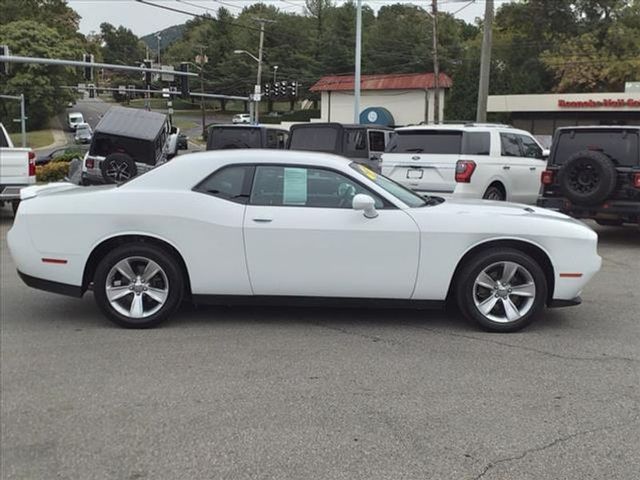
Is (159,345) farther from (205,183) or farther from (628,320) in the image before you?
(628,320)

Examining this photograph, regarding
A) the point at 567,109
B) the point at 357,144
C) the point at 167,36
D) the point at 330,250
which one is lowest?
the point at 330,250

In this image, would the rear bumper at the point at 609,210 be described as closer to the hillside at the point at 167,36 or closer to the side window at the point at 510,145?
the side window at the point at 510,145

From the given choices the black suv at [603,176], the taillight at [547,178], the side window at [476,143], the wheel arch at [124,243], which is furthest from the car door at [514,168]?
the wheel arch at [124,243]

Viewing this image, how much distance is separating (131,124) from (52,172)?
9.13 m

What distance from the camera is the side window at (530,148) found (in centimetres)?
1241

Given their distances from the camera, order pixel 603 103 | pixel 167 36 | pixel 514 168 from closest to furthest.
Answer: pixel 514 168
pixel 603 103
pixel 167 36

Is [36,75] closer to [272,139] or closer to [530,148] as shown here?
[272,139]

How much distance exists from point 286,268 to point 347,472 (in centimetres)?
246

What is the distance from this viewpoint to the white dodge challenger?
547 centimetres

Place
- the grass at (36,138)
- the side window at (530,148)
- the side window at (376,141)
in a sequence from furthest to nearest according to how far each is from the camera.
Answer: the grass at (36,138), the side window at (376,141), the side window at (530,148)

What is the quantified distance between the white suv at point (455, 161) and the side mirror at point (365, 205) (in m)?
5.69

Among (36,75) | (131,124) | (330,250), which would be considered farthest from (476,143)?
(36,75)

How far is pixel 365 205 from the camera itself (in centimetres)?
539

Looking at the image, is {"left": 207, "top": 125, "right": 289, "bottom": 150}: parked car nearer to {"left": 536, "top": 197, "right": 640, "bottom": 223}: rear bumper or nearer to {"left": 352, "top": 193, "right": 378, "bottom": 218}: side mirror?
{"left": 536, "top": 197, "right": 640, "bottom": 223}: rear bumper
